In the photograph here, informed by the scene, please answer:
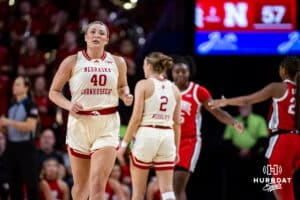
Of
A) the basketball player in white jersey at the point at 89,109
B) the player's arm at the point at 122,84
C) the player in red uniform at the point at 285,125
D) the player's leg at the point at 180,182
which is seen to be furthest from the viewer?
the player's leg at the point at 180,182

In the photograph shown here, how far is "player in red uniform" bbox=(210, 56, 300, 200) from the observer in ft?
28.5

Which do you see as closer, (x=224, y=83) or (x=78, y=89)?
(x=78, y=89)

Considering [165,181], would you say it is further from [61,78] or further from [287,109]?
[61,78]

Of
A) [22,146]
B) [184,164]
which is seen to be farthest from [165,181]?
[22,146]

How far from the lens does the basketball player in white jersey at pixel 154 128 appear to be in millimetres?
8836

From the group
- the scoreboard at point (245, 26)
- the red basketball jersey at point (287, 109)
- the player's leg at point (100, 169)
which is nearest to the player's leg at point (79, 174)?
the player's leg at point (100, 169)

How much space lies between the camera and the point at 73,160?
7828 millimetres

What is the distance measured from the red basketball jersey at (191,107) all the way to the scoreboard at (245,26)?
3.15 m

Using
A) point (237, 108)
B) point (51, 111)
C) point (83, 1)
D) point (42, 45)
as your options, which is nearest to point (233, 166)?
point (237, 108)

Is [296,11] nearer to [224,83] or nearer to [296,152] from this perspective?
[224,83]

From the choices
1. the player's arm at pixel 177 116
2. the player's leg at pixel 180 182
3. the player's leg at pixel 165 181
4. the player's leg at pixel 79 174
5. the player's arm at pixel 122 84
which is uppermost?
the player's arm at pixel 122 84

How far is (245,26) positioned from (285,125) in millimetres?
4646

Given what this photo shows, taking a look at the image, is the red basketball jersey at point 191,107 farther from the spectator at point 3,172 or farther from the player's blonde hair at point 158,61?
the spectator at point 3,172

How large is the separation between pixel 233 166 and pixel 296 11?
276 centimetres
